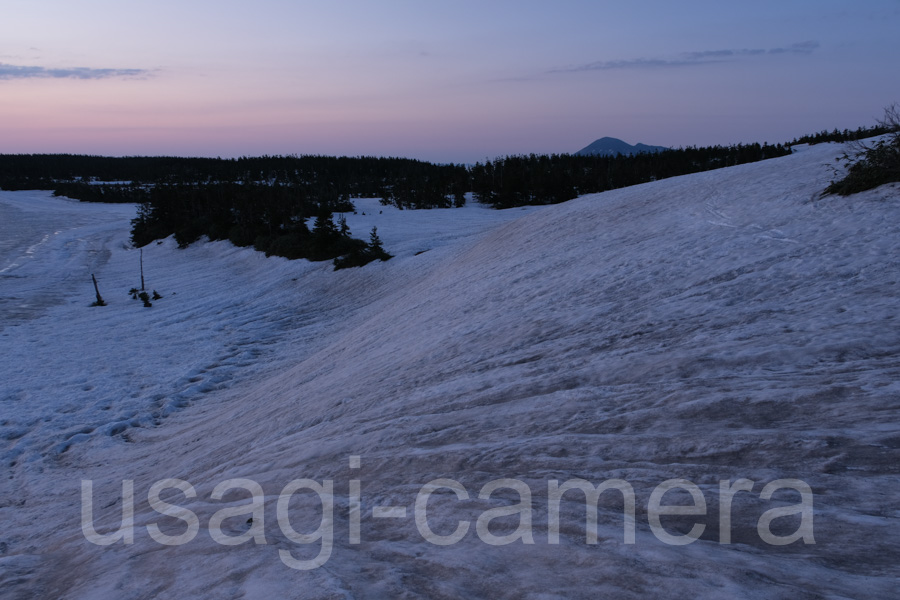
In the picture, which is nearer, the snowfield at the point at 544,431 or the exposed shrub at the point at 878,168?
the snowfield at the point at 544,431

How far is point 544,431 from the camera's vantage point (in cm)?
545

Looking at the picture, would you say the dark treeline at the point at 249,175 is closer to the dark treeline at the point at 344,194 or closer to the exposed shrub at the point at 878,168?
the dark treeline at the point at 344,194

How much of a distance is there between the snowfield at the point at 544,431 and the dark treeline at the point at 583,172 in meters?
36.8

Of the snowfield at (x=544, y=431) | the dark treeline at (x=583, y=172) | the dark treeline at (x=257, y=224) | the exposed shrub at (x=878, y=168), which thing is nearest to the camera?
the snowfield at (x=544, y=431)

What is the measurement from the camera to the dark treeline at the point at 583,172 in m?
50.7

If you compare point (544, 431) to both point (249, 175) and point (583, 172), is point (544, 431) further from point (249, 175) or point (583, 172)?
point (249, 175)

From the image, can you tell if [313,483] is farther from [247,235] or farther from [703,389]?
[247,235]

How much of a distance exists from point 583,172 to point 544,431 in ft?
200

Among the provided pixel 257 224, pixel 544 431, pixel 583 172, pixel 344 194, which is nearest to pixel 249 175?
pixel 344 194

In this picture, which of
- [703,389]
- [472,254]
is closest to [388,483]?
[703,389]

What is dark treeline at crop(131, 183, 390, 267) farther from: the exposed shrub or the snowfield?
the exposed shrub

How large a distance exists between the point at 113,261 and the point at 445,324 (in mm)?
32968

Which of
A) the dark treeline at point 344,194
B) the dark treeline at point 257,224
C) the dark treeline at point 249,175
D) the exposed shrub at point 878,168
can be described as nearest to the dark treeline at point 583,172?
the dark treeline at point 344,194

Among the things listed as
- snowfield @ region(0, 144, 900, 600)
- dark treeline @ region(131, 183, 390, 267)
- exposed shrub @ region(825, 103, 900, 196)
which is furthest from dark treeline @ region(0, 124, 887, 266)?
snowfield @ region(0, 144, 900, 600)
